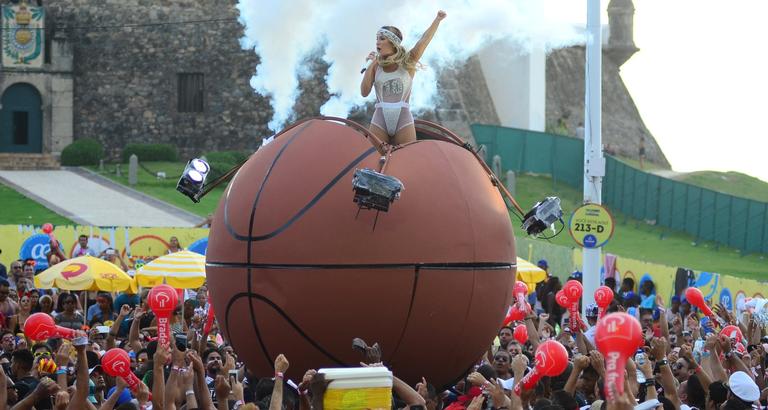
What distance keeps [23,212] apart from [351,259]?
2567cm

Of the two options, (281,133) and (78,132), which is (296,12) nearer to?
(281,133)

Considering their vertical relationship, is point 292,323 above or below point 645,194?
above

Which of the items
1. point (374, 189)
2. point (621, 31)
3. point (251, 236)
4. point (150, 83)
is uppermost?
point (621, 31)

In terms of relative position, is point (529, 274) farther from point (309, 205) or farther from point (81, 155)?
point (81, 155)

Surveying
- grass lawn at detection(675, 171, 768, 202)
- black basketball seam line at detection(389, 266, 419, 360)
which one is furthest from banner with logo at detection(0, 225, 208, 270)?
grass lawn at detection(675, 171, 768, 202)

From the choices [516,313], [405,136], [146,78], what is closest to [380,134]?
[405,136]

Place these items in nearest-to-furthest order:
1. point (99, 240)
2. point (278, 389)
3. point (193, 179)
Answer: point (278, 389)
point (193, 179)
point (99, 240)

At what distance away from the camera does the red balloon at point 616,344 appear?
6004mm

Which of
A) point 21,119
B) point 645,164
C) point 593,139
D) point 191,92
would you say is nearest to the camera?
point 593,139

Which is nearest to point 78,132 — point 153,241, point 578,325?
point 153,241

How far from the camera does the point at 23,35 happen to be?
44750mm

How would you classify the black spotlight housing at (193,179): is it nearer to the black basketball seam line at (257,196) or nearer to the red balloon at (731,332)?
the black basketball seam line at (257,196)

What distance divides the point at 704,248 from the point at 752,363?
926 inches

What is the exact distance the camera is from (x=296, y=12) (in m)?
21.7
